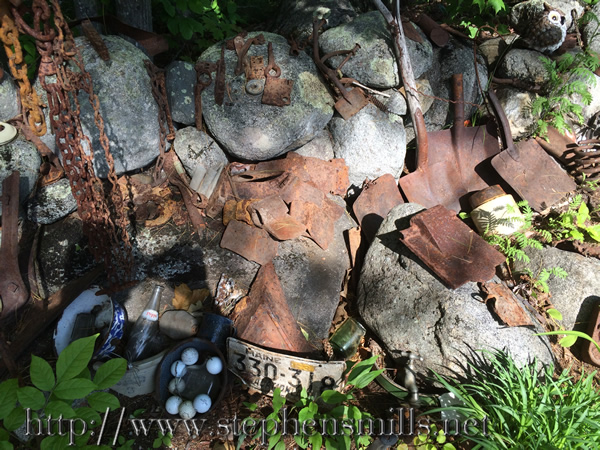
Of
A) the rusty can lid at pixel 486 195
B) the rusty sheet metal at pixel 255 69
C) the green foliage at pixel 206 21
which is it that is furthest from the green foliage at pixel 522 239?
the green foliage at pixel 206 21

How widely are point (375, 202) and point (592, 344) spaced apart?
200cm

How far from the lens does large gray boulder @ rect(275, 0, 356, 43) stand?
4367 mm

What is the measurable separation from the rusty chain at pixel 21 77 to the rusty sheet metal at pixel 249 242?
5.72 feet

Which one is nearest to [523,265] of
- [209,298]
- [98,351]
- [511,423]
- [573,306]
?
Answer: [573,306]

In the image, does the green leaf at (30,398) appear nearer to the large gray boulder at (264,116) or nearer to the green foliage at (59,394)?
the green foliage at (59,394)

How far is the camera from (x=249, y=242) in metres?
3.23

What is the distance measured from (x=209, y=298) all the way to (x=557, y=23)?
473 centimetres

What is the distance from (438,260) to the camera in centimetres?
276

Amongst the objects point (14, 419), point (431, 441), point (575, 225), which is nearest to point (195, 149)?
point (14, 419)

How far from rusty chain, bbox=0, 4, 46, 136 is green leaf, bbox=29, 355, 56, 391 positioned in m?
2.25

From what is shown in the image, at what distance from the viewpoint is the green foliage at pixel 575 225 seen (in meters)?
3.42

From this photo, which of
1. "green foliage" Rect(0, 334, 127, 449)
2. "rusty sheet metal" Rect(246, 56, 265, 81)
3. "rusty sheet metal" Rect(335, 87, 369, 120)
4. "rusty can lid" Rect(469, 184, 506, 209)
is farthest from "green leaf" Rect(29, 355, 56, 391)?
"rusty can lid" Rect(469, 184, 506, 209)

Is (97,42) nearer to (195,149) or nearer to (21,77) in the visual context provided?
(21,77)

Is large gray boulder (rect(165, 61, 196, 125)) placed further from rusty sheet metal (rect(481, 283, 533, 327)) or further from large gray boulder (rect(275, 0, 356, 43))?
rusty sheet metal (rect(481, 283, 533, 327))
